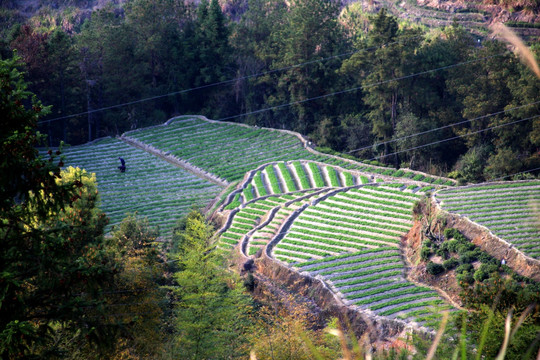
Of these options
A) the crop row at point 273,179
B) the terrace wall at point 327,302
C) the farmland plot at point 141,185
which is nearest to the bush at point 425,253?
the terrace wall at point 327,302

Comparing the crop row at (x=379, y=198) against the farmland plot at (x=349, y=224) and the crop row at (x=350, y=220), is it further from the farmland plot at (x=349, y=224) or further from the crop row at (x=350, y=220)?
the crop row at (x=350, y=220)

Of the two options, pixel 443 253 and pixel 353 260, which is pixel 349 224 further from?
pixel 443 253

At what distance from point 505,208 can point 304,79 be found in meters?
34.6

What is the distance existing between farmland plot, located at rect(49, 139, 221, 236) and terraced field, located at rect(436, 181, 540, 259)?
20790mm

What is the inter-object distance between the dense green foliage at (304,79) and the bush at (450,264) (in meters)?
19.2

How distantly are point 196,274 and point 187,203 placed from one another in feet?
81.3

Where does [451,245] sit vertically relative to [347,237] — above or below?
above

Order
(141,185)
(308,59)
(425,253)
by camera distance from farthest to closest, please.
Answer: (308,59), (141,185), (425,253)

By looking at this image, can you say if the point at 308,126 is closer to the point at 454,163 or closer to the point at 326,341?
the point at 454,163

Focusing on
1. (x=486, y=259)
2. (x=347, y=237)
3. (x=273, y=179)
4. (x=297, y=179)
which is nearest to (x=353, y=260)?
(x=347, y=237)

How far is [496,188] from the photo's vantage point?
37.9 meters

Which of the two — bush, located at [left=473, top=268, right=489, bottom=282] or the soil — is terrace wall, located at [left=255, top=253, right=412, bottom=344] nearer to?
the soil

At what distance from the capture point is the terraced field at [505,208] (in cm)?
3097

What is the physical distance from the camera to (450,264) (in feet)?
103
